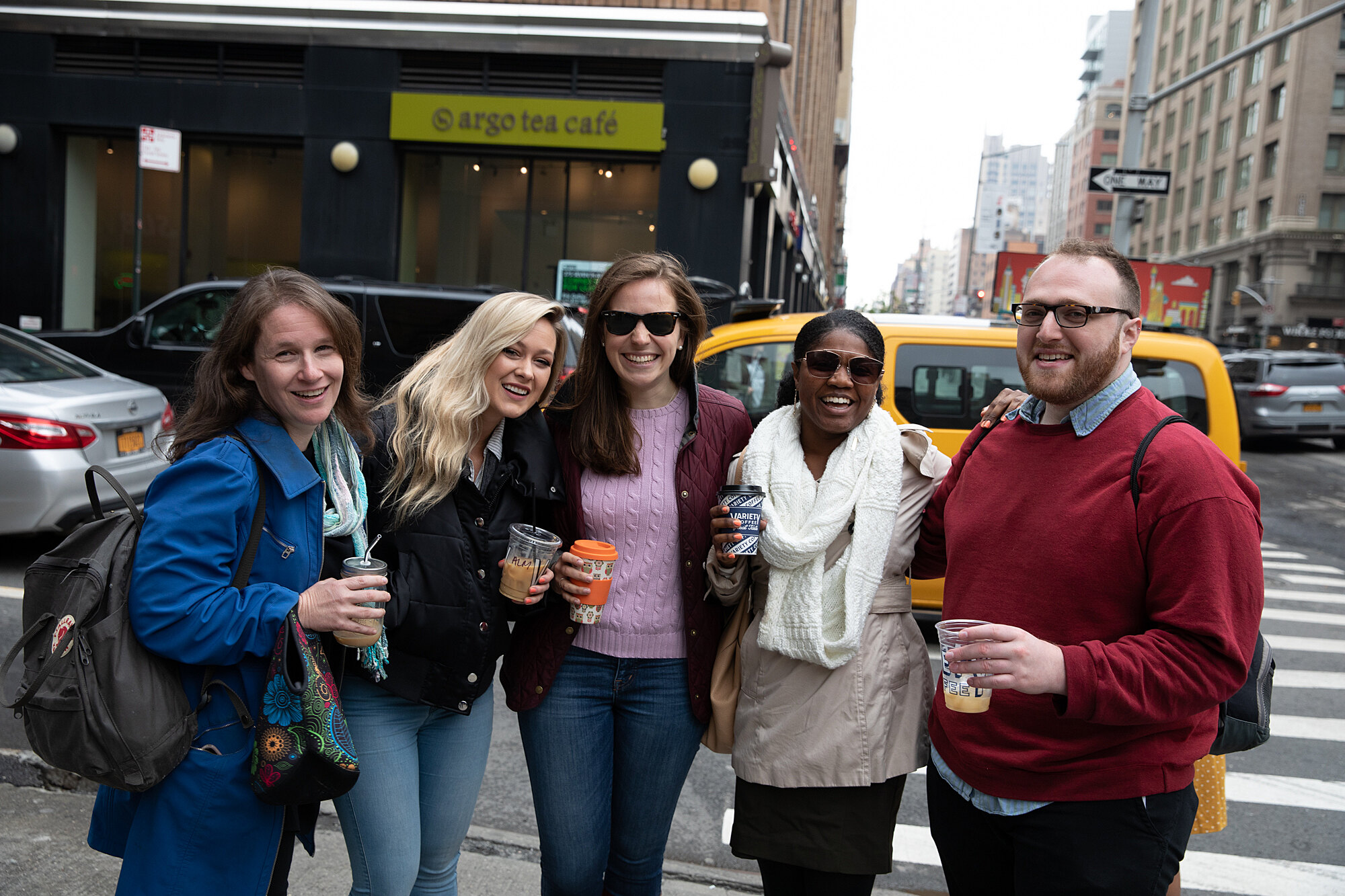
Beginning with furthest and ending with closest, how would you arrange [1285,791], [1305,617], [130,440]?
[1305,617], [130,440], [1285,791]

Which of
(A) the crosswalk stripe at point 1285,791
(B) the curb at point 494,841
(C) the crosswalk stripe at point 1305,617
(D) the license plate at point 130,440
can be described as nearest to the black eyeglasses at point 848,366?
(B) the curb at point 494,841

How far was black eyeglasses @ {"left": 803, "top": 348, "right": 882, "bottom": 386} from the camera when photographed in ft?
8.00

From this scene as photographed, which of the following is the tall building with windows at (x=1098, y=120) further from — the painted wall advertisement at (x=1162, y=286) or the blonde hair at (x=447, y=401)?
the blonde hair at (x=447, y=401)

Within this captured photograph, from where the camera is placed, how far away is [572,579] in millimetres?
2363

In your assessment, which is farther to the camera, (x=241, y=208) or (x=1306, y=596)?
(x=241, y=208)

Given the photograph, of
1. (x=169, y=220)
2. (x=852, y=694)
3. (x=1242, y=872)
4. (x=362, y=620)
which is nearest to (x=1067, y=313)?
(x=852, y=694)

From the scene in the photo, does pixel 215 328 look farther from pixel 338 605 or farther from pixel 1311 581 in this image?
pixel 1311 581

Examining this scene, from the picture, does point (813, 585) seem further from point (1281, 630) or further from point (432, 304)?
point (432, 304)

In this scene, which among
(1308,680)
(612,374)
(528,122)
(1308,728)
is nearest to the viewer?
(612,374)

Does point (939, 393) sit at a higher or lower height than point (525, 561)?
higher

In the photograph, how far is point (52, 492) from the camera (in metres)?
6.01

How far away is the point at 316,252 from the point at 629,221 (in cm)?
503

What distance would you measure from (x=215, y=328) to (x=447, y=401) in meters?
8.54

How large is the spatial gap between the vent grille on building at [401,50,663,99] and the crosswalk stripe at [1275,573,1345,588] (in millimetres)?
10460
